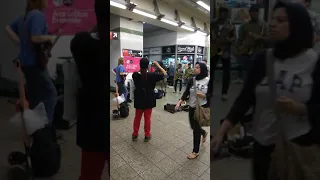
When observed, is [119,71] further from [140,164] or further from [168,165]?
[168,165]

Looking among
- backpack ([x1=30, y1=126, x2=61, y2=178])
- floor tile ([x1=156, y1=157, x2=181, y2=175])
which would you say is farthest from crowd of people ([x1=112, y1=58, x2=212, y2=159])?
backpack ([x1=30, y1=126, x2=61, y2=178])

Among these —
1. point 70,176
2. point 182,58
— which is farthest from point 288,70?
point 182,58

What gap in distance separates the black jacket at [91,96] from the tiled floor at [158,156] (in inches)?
27.2

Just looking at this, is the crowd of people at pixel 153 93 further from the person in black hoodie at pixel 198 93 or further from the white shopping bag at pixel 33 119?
the white shopping bag at pixel 33 119

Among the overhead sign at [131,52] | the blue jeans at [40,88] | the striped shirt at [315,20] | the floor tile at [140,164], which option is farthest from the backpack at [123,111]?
the striped shirt at [315,20]

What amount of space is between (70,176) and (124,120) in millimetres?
1771

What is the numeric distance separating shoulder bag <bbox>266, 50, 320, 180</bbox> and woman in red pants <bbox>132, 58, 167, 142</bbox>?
147 cm

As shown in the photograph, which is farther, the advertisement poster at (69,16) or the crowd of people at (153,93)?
the crowd of people at (153,93)

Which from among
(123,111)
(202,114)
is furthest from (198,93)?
(123,111)

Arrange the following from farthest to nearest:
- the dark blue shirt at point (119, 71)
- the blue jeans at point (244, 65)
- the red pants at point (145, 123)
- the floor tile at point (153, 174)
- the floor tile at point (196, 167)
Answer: the dark blue shirt at point (119, 71), the red pants at point (145, 123), the floor tile at point (196, 167), the floor tile at point (153, 174), the blue jeans at point (244, 65)

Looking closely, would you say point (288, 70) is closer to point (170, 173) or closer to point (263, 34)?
point (263, 34)

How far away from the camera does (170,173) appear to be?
4.67 feet

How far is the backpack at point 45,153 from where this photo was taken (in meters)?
0.89

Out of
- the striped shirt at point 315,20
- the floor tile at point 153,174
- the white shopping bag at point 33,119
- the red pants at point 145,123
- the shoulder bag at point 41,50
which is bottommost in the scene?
the floor tile at point 153,174
